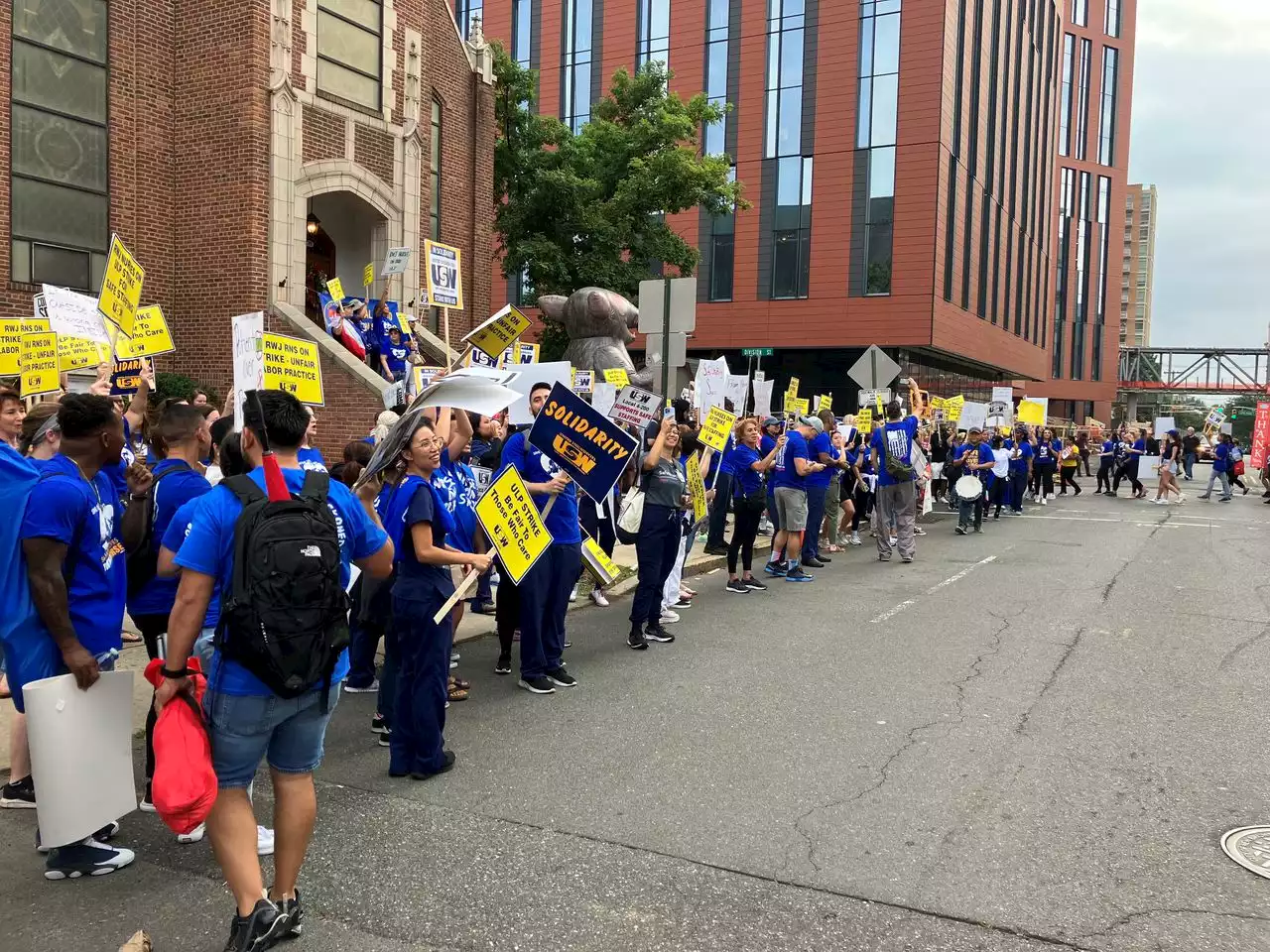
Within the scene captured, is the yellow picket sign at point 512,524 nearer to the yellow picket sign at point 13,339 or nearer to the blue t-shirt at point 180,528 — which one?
the blue t-shirt at point 180,528

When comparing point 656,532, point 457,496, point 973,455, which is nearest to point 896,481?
point 973,455

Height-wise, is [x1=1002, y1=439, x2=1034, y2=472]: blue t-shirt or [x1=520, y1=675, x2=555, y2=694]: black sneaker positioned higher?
[x1=1002, y1=439, x2=1034, y2=472]: blue t-shirt

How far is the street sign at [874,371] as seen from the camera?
1691 cm

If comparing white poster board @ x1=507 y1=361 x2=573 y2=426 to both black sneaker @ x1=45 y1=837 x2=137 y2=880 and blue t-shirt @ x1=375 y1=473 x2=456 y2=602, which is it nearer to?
blue t-shirt @ x1=375 y1=473 x2=456 y2=602

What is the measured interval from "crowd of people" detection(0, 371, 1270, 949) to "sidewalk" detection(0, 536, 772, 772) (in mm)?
445

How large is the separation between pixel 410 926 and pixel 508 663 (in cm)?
350

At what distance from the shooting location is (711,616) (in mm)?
8898

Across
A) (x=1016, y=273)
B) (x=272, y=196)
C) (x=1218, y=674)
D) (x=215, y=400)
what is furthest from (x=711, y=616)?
(x=1016, y=273)

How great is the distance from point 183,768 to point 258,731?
0.27 meters

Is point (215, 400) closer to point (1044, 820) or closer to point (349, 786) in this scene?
point (349, 786)

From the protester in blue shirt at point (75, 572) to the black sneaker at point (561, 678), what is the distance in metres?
2.99

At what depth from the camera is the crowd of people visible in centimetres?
302

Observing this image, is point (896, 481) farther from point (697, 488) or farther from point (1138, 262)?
point (1138, 262)

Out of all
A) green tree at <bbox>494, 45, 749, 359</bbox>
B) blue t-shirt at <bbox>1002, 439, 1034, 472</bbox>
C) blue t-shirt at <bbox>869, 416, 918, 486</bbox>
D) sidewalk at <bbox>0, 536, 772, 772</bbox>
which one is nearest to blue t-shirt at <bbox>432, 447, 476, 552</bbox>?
sidewalk at <bbox>0, 536, 772, 772</bbox>
